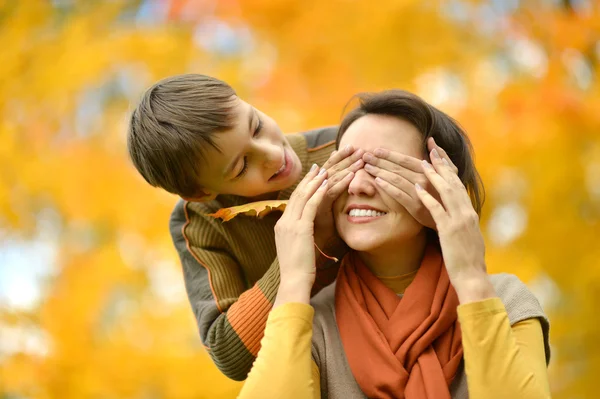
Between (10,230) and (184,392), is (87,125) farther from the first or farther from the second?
(184,392)

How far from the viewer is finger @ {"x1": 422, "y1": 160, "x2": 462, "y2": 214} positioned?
154cm

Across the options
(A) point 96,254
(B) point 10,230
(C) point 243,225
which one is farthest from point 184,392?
(C) point 243,225

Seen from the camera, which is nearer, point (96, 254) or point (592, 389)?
point (592, 389)

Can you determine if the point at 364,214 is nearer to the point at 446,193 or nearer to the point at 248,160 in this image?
the point at 446,193

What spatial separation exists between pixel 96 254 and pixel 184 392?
2.80 ft

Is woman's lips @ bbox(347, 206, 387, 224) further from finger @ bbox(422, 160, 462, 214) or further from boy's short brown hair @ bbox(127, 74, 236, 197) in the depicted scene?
boy's short brown hair @ bbox(127, 74, 236, 197)

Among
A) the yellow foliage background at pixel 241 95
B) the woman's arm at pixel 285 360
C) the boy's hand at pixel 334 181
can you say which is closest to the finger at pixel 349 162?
the boy's hand at pixel 334 181

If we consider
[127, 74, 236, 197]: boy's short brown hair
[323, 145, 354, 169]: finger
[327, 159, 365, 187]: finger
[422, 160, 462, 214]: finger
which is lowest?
[422, 160, 462, 214]: finger

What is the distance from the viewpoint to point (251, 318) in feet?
5.63

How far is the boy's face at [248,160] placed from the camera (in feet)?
5.76

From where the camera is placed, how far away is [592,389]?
10.5ft

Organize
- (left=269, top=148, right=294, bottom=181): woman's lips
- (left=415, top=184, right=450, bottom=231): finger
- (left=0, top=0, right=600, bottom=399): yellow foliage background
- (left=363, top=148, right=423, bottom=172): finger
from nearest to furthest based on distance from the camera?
1. (left=415, top=184, right=450, bottom=231): finger
2. (left=363, top=148, right=423, bottom=172): finger
3. (left=269, top=148, right=294, bottom=181): woman's lips
4. (left=0, top=0, right=600, bottom=399): yellow foliage background

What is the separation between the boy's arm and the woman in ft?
0.48

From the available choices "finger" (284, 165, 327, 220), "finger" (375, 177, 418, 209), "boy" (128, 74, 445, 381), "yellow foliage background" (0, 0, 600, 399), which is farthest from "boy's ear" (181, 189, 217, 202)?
"yellow foliage background" (0, 0, 600, 399)
